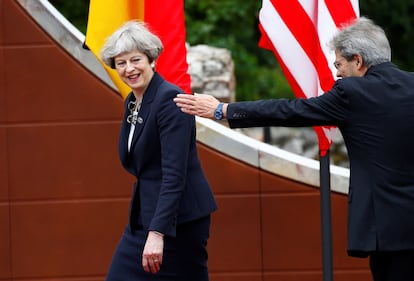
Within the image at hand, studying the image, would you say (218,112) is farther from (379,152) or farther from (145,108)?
(379,152)

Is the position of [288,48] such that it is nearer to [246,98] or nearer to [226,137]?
[226,137]

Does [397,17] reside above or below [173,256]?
above

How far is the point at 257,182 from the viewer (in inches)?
248

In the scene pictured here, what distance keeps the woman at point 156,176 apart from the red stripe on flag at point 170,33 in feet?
2.51

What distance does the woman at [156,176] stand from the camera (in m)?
4.82

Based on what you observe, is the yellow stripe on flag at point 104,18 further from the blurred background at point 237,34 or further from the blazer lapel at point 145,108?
the blurred background at point 237,34

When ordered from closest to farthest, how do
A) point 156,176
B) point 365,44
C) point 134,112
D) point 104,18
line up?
point 365,44 → point 156,176 → point 134,112 → point 104,18

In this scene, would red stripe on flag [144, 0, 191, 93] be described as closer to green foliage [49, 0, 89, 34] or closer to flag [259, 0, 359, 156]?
flag [259, 0, 359, 156]

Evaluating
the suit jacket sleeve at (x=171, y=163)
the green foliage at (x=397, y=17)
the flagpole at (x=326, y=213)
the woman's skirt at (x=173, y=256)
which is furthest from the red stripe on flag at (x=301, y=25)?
the green foliage at (x=397, y=17)

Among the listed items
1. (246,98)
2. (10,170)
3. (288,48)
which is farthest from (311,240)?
(246,98)

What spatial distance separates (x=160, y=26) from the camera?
5836 mm

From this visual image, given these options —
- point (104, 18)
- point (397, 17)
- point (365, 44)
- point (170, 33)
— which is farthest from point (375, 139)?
point (397, 17)

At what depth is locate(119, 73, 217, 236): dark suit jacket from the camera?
4.81 m

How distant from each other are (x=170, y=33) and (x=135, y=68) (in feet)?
3.03
